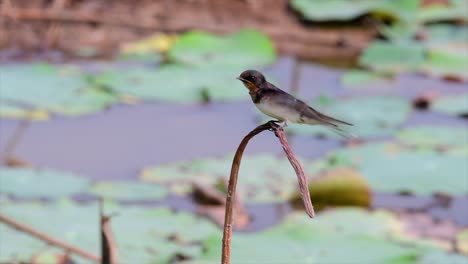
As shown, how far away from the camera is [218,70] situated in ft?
15.9

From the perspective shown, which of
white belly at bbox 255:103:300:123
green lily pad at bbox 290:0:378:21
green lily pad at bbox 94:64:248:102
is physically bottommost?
white belly at bbox 255:103:300:123

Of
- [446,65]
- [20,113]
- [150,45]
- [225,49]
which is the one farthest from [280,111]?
[150,45]

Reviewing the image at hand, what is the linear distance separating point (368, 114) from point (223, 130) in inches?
25.3

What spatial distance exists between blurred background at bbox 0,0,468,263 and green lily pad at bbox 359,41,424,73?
0.04 feet

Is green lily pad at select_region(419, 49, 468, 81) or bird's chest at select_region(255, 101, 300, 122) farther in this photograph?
green lily pad at select_region(419, 49, 468, 81)

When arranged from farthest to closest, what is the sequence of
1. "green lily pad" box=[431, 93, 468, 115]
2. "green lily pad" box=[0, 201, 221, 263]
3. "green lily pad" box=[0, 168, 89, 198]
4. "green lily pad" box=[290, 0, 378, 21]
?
"green lily pad" box=[290, 0, 378, 21] < "green lily pad" box=[431, 93, 468, 115] < "green lily pad" box=[0, 168, 89, 198] < "green lily pad" box=[0, 201, 221, 263]

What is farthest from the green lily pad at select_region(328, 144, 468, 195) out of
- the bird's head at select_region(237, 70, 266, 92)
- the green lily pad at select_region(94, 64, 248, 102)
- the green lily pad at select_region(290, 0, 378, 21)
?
the bird's head at select_region(237, 70, 266, 92)

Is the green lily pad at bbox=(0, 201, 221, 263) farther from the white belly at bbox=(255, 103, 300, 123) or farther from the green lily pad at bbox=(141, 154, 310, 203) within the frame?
the white belly at bbox=(255, 103, 300, 123)

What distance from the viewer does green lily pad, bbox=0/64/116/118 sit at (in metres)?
4.25

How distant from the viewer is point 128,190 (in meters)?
3.45

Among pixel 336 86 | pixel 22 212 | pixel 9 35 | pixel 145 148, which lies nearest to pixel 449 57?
pixel 336 86

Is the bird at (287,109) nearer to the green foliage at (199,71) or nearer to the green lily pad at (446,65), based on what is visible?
the green foliage at (199,71)

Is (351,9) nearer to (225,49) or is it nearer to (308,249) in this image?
(225,49)

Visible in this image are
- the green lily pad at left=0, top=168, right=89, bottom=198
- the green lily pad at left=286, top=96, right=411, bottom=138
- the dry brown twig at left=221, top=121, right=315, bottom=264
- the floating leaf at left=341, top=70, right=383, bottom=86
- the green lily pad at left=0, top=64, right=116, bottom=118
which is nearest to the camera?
the dry brown twig at left=221, top=121, right=315, bottom=264
